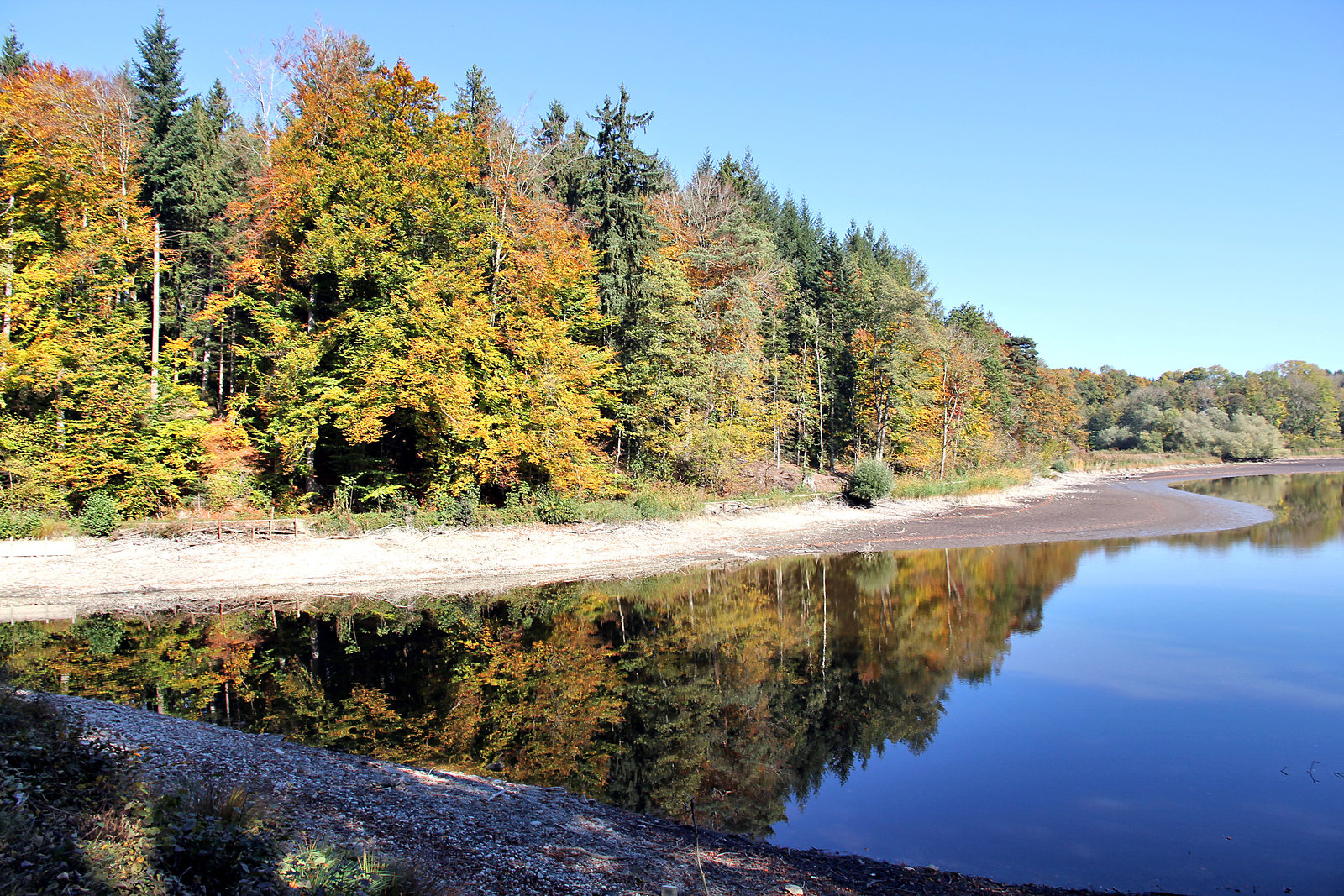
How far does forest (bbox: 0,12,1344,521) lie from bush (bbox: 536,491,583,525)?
6.5 inches

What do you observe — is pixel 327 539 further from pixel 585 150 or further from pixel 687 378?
pixel 585 150

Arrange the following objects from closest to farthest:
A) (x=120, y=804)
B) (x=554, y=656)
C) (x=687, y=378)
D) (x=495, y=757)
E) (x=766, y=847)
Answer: (x=120, y=804)
(x=766, y=847)
(x=495, y=757)
(x=554, y=656)
(x=687, y=378)

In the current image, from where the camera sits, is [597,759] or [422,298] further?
[422,298]

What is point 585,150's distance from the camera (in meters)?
42.3

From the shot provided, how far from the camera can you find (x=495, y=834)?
8070mm

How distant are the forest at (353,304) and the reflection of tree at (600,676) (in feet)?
29.7

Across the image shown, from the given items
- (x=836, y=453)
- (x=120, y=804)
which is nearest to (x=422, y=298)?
(x=120, y=804)

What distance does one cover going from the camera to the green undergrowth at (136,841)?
4742 mm

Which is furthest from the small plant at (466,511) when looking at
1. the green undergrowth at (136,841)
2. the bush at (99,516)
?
the green undergrowth at (136,841)

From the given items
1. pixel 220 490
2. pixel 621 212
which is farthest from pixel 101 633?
pixel 621 212

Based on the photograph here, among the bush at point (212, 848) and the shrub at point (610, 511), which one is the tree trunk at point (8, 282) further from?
the bush at point (212, 848)

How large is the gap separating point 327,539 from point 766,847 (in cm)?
2147

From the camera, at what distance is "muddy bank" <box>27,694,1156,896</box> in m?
7.22

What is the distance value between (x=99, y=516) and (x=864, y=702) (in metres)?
25.1
